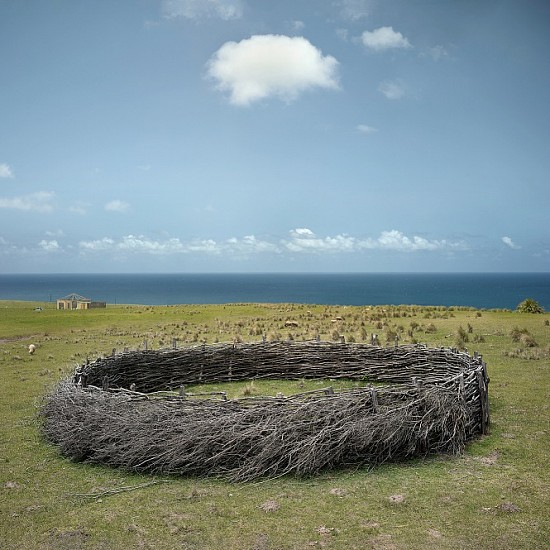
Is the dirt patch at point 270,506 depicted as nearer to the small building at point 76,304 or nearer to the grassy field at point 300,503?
the grassy field at point 300,503

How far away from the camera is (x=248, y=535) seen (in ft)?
17.9

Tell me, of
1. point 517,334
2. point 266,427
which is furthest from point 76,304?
point 266,427

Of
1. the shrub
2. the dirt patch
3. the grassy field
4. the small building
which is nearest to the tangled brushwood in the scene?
the grassy field

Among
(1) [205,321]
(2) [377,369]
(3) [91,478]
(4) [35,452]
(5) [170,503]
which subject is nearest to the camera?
(5) [170,503]

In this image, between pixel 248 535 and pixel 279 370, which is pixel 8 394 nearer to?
pixel 279 370

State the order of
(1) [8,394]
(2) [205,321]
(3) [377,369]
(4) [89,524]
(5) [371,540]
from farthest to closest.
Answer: (2) [205,321], (3) [377,369], (1) [8,394], (4) [89,524], (5) [371,540]

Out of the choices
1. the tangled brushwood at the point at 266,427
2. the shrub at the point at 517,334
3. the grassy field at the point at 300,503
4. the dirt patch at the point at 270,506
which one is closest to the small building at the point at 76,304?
the shrub at the point at 517,334

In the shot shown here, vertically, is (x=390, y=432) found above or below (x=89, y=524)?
above

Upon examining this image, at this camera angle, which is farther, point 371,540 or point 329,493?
point 329,493

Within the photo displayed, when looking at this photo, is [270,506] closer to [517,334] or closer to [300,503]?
[300,503]

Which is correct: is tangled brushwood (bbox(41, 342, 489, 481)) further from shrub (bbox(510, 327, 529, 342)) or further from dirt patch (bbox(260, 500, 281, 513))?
shrub (bbox(510, 327, 529, 342))

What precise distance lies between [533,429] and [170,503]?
19.6ft

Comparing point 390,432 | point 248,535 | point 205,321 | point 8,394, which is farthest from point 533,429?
point 205,321

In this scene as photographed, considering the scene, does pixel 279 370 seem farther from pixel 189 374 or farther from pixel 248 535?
pixel 248 535
